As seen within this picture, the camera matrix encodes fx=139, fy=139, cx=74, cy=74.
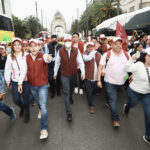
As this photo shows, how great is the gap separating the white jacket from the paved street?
1.15 m

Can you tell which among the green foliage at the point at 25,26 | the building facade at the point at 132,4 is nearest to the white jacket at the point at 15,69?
the green foliage at the point at 25,26

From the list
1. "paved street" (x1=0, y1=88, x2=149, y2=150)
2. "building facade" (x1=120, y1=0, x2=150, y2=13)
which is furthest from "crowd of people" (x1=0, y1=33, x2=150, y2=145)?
"building facade" (x1=120, y1=0, x2=150, y2=13)

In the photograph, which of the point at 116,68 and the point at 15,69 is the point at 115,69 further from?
the point at 15,69

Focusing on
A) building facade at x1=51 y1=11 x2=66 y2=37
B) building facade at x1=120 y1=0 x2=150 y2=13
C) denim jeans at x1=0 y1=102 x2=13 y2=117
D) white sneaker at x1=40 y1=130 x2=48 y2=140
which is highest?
building facade at x1=51 y1=11 x2=66 y2=37

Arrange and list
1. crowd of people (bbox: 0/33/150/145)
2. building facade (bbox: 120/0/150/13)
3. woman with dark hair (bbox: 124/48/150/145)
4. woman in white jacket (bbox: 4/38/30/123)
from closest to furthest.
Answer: woman with dark hair (bbox: 124/48/150/145) → crowd of people (bbox: 0/33/150/145) → woman in white jacket (bbox: 4/38/30/123) → building facade (bbox: 120/0/150/13)

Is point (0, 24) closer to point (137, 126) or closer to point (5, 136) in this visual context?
point (5, 136)

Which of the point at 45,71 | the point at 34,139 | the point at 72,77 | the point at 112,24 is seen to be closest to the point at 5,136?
the point at 34,139

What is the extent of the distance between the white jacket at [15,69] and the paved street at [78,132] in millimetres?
1147

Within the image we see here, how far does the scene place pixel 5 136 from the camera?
9.76 ft

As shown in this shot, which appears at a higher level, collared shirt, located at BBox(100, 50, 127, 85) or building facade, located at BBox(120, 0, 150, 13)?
Answer: building facade, located at BBox(120, 0, 150, 13)

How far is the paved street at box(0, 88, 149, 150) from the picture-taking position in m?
2.65

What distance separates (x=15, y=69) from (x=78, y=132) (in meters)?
1.96

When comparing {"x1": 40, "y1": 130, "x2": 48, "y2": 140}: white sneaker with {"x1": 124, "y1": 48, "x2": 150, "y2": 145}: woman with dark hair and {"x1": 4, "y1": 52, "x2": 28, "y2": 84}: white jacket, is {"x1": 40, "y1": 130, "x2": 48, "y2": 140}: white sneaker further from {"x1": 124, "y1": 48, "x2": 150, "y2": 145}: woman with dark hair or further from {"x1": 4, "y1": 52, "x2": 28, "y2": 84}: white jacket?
{"x1": 124, "y1": 48, "x2": 150, "y2": 145}: woman with dark hair

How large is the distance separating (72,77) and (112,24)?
13.2 meters
